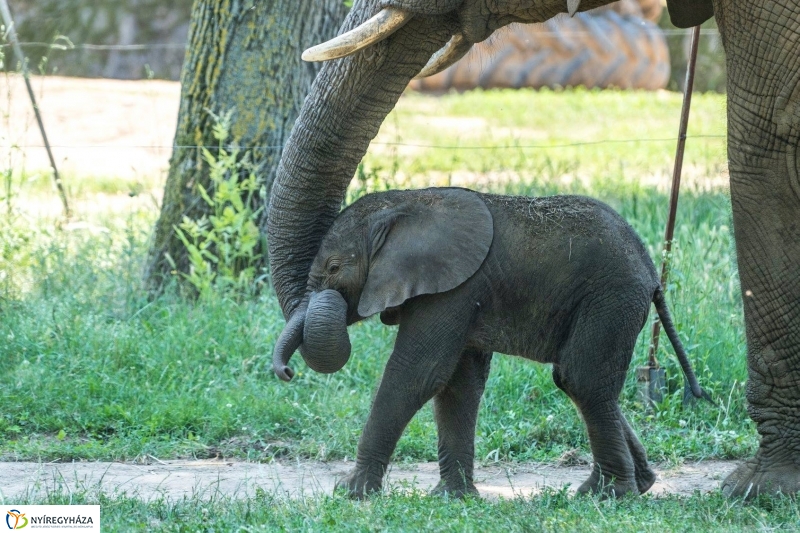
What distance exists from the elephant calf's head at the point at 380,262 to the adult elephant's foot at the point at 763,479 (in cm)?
142

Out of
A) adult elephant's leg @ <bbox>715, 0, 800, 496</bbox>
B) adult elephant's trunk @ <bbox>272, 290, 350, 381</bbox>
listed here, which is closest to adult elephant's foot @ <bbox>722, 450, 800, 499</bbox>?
adult elephant's leg @ <bbox>715, 0, 800, 496</bbox>

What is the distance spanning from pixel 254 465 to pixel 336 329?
125cm

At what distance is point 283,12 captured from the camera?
775 centimetres

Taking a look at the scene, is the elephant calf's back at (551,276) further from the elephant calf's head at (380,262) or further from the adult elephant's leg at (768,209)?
the adult elephant's leg at (768,209)

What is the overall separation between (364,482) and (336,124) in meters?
1.50

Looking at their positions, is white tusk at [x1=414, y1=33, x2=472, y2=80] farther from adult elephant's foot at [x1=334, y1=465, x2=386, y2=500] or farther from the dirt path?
the dirt path

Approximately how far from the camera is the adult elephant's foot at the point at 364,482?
192 inches

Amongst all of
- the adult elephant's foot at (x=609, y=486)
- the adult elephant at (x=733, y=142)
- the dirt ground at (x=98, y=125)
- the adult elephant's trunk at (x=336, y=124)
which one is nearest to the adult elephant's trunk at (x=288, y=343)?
the adult elephant at (x=733, y=142)

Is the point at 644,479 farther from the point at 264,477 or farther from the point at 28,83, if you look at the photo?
the point at 28,83

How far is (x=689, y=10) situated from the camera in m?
4.95

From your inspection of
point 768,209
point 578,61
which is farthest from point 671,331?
point 578,61

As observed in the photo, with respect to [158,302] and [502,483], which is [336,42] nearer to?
[502,483]

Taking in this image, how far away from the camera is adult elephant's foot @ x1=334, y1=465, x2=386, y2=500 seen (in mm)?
4875

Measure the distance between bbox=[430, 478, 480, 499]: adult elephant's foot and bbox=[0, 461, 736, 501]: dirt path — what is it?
0.11 m
